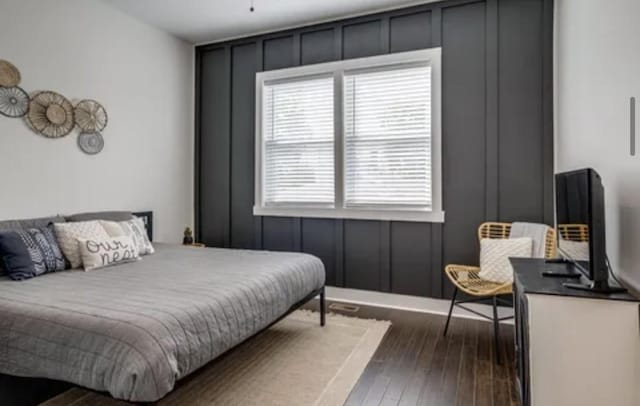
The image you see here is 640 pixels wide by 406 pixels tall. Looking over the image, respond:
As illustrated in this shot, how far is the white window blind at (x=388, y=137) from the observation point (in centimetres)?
352

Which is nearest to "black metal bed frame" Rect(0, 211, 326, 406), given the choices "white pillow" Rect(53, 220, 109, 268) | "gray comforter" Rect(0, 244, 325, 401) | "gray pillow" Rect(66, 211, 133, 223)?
"gray comforter" Rect(0, 244, 325, 401)

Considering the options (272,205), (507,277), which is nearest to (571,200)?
(507,277)

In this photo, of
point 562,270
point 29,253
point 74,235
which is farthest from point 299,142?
point 562,270

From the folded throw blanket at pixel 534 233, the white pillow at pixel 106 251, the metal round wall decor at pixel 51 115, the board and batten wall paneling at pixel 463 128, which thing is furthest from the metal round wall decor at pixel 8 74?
the folded throw blanket at pixel 534 233

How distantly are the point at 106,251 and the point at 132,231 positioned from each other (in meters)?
0.42

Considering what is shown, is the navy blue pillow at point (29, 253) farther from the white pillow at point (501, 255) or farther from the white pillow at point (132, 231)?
the white pillow at point (501, 255)

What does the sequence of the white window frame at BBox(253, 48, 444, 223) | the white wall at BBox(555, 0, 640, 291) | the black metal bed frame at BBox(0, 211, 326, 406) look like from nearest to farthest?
the white wall at BBox(555, 0, 640, 291)
the black metal bed frame at BBox(0, 211, 326, 406)
the white window frame at BBox(253, 48, 444, 223)

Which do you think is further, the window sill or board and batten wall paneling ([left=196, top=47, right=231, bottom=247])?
board and batten wall paneling ([left=196, top=47, right=231, bottom=247])

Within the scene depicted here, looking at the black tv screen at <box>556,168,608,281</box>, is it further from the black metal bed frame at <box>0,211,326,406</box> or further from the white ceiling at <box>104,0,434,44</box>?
the white ceiling at <box>104,0,434,44</box>

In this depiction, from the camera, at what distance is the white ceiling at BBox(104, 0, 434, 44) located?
3.51 metres

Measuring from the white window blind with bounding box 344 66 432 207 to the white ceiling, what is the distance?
24.3 inches

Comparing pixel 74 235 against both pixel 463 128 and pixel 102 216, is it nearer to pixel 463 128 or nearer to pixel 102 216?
pixel 102 216

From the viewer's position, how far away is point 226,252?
10.6ft

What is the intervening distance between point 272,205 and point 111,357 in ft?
9.10
